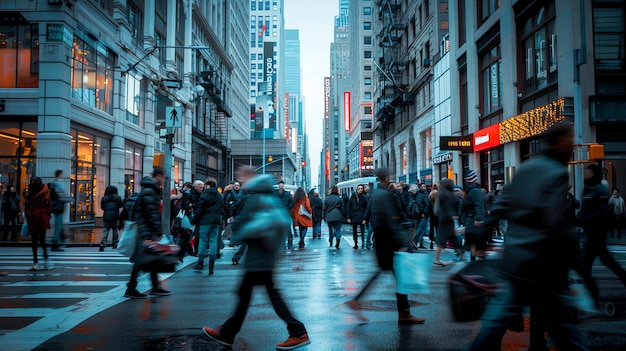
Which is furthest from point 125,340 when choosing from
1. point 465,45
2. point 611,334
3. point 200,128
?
point 200,128

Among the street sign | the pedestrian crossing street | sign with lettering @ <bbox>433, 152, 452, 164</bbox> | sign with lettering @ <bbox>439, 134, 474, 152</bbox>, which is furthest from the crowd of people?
sign with lettering @ <bbox>433, 152, 452, 164</bbox>

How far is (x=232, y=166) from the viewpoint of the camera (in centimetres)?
7438

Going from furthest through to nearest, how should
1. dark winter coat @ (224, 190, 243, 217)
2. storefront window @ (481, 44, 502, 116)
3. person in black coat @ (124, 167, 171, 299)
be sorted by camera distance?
storefront window @ (481, 44, 502, 116) < dark winter coat @ (224, 190, 243, 217) < person in black coat @ (124, 167, 171, 299)

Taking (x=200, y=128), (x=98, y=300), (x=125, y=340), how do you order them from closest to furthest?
1. (x=125, y=340)
2. (x=98, y=300)
3. (x=200, y=128)

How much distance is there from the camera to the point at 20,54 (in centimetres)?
2031

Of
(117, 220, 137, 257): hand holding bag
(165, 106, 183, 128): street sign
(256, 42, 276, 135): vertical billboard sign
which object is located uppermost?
(256, 42, 276, 135): vertical billboard sign

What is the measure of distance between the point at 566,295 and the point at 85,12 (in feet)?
77.5

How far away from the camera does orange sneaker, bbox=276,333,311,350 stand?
4.72m

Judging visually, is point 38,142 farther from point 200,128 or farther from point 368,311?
point 200,128

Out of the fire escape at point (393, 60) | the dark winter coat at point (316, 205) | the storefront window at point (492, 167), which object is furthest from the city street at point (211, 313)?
the fire escape at point (393, 60)

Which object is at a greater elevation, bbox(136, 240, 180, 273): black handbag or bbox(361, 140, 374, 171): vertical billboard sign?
bbox(361, 140, 374, 171): vertical billboard sign

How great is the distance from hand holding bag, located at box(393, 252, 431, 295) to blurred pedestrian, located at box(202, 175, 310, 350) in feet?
4.51

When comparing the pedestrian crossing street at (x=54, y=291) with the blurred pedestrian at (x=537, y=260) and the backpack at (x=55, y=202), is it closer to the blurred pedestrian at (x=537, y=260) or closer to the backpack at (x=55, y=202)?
the backpack at (x=55, y=202)

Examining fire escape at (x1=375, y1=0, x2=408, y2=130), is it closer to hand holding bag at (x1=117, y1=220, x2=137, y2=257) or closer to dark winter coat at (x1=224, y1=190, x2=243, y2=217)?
dark winter coat at (x1=224, y1=190, x2=243, y2=217)
